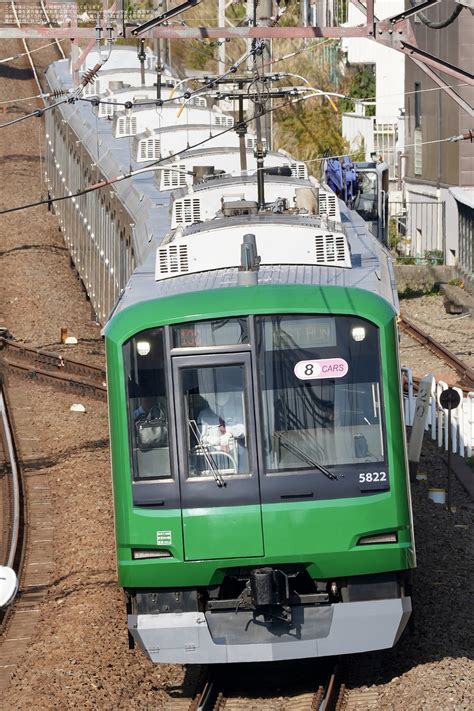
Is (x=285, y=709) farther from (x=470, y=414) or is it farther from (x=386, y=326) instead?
(x=470, y=414)

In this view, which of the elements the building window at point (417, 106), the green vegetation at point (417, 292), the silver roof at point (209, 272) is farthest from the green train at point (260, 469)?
the building window at point (417, 106)

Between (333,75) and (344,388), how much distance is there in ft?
110

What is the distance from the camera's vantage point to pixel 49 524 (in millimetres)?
14320

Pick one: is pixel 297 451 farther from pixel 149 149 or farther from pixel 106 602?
pixel 149 149

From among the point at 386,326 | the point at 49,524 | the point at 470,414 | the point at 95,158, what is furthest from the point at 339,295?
the point at 95,158

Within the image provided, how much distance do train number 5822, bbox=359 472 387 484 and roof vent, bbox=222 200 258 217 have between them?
293 cm

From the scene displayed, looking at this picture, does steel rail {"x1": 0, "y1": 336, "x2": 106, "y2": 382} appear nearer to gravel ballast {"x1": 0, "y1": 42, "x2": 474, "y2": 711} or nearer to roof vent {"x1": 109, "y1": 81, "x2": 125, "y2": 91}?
gravel ballast {"x1": 0, "y1": 42, "x2": 474, "y2": 711}

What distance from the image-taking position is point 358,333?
904cm

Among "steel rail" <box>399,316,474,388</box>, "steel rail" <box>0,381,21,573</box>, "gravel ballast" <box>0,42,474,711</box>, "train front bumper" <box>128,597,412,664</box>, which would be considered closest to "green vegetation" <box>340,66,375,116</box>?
"steel rail" <box>399,316,474,388</box>

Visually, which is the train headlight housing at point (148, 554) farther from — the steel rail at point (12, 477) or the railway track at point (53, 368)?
the railway track at point (53, 368)

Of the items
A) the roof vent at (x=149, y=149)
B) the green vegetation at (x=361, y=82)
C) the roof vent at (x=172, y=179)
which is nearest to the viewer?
the roof vent at (x=172, y=179)

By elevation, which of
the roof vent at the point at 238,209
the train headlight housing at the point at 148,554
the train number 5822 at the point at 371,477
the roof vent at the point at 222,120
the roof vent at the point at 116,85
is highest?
the roof vent at the point at 116,85

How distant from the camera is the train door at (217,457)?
8938 millimetres

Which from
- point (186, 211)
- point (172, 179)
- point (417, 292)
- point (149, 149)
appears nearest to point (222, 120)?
point (149, 149)
